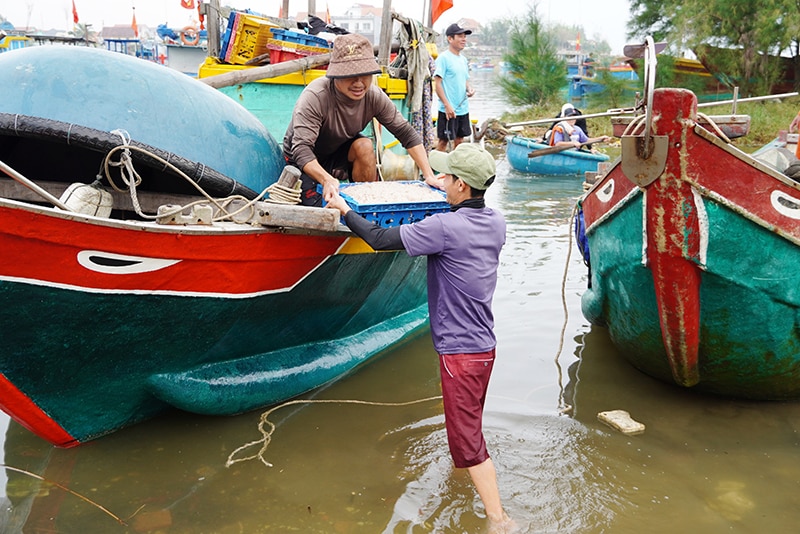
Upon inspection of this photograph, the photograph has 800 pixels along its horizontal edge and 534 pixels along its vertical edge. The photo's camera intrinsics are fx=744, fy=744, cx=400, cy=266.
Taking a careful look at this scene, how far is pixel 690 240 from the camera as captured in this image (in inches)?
150

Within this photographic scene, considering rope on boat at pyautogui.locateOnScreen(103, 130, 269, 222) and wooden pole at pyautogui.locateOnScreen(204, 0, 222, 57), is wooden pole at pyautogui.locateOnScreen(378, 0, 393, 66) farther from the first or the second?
rope on boat at pyautogui.locateOnScreen(103, 130, 269, 222)

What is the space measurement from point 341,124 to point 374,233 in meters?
1.47

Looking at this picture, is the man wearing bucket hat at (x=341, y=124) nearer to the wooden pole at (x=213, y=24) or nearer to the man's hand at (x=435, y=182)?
the man's hand at (x=435, y=182)

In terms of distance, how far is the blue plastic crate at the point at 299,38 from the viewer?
5988mm

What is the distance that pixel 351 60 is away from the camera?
4.07 metres

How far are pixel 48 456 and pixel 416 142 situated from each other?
2718 mm

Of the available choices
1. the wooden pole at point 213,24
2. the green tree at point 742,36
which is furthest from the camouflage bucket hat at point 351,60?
the green tree at point 742,36

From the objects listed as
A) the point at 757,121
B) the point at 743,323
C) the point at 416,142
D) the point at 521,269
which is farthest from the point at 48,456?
the point at 757,121

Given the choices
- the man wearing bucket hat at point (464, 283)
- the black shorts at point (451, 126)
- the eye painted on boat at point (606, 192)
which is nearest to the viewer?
the man wearing bucket hat at point (464, 283)

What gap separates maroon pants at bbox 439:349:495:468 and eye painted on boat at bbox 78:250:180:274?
1.35m

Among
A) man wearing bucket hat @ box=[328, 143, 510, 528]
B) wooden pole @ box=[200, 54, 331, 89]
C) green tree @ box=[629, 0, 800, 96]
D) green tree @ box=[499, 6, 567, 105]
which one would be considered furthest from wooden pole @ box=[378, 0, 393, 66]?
green tree @ box=[629, 0, 800, 96]

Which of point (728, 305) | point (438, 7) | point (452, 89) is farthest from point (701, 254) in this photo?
point (438, 7)

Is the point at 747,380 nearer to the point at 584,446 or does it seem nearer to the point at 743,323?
the point at 743,323

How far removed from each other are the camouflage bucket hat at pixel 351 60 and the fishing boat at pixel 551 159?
9079 millimetres
